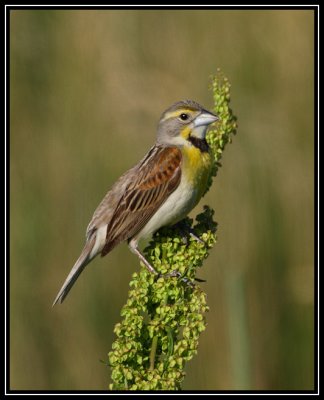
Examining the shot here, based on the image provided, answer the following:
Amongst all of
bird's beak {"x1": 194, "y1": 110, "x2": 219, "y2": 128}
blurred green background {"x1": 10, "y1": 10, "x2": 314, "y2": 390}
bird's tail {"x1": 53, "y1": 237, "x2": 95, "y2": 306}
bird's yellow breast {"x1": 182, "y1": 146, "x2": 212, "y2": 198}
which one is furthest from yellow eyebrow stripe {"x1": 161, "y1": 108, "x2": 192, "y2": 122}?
blurred green background {"x1": 10, "y1": 10, "x2": 314, "y2": 390}

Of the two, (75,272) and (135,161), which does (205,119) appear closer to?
(75,272)

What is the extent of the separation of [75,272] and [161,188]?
0.82 m

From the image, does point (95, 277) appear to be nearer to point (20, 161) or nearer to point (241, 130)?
point (20, 161)

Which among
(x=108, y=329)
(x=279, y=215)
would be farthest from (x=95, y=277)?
(x=279, y=215)

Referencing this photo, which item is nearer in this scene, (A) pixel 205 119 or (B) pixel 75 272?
(A) pixel 205 119

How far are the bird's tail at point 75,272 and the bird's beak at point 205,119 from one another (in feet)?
3.67

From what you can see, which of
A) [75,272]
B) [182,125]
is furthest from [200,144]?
[75,272]

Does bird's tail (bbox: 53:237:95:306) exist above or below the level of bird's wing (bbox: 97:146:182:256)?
below

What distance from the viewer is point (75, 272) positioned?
558cm

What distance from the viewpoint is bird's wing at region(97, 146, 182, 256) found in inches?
217

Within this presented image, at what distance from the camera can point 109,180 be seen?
762 cm

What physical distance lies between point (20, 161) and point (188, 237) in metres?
3.10

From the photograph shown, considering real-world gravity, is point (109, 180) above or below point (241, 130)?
below

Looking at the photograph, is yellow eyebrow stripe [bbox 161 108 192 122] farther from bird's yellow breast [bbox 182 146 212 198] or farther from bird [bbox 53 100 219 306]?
bird's yellow breast [bbox 182 146 212 198]
